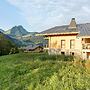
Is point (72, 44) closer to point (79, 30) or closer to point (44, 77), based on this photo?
point (79, 30)

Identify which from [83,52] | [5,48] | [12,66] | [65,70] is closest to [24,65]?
[12,66]

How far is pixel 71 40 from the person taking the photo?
144ft

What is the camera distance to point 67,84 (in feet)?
60.2

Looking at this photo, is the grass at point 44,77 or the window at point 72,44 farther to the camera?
the window at point 72,44

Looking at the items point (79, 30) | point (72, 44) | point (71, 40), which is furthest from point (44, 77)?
point (71, 40)

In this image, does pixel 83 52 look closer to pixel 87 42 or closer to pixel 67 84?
pixel 87 42

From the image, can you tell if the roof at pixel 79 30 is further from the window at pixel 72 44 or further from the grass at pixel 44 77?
the grass at pixel 44 77

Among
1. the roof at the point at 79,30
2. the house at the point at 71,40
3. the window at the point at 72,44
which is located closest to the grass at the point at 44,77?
the house at the point at 71,40

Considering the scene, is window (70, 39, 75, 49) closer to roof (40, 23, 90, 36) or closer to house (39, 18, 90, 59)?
house (39, 18, 90, 59)

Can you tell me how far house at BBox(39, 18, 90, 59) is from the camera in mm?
41188

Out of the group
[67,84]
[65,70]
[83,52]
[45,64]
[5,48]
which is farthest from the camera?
[5,48]

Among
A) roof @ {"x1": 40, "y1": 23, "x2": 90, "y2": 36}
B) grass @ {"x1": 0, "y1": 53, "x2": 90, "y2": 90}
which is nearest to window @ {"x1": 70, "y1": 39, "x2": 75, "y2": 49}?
roof @ {"x1": 40, "y1": 23, "x2": 90, "y2": 36}

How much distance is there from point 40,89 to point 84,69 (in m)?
4.46

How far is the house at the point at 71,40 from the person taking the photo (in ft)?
135
